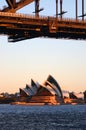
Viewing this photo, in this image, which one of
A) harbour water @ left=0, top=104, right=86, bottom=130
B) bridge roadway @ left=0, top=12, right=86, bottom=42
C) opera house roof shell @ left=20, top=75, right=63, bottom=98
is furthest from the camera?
opera house roof shell @ left=20, top=75, right=63, bottom=98

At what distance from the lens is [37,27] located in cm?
6138

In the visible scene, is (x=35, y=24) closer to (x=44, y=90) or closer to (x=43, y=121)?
(x=43, y=121)

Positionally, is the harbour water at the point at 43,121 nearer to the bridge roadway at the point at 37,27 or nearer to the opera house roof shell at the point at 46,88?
the bridge roadway at the point at 37,27

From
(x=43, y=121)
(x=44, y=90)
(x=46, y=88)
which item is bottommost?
(x=43, y=121)

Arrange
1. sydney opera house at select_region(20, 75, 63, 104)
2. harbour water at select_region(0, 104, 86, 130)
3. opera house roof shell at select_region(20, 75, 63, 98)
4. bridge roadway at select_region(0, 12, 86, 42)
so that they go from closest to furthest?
bridge roadway at select_region(0, 12, 86, 42), harbour water at select_region(0, 104, 86, 130), opera house roof shell at select_region(20, 75, 63, 98), sydney opera house at select_region(20, 75, 63, 104)

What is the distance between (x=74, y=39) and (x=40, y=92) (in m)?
124

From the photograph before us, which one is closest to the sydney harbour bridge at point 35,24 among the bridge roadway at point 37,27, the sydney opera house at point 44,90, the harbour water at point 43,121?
the bridge roadway at point 37,27

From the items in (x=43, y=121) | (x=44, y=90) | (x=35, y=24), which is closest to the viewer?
(x=35, y=24)

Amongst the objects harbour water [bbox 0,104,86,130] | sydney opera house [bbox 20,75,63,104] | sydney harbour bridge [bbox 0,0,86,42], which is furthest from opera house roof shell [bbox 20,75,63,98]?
sydney harbour bridge [bbox 0,0,86,42]

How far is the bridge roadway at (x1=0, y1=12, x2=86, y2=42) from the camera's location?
58.7 meters

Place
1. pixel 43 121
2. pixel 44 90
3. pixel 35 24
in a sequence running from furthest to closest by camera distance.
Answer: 1. pixel 44 90
2. pixel 43 121
3. pixel 35 24

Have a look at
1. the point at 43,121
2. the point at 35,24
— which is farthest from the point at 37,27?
the point at 43,121

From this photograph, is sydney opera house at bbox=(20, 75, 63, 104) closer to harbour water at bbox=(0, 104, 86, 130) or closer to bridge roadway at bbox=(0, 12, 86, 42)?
harbour water at bbox=(0, 104, 86, 130)

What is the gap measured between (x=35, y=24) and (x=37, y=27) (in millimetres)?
885
